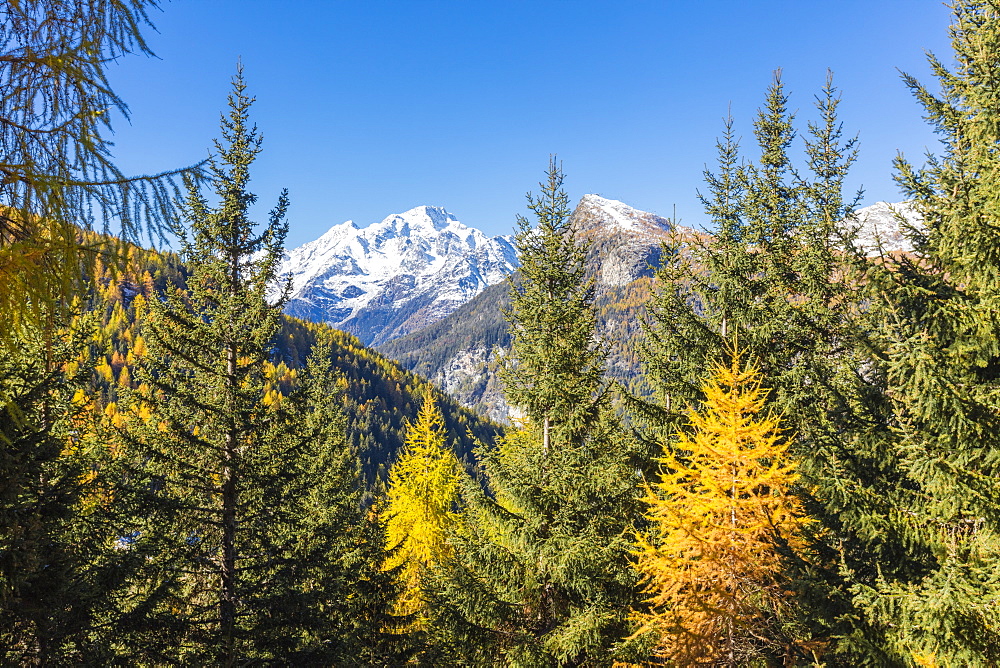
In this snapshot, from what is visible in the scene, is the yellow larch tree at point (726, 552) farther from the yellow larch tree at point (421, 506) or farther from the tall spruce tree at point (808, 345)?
the yellow larch tree at point (421, 506)

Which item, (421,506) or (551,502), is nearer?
(551,502)

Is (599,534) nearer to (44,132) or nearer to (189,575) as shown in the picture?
(189,575)

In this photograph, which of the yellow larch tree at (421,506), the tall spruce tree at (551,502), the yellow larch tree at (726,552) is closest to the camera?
the yellow larch tree at (726,552)

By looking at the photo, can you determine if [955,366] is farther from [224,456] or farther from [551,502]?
[224,456]

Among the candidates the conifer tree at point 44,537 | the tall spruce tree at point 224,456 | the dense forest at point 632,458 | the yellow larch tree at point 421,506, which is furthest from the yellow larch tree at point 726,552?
the yellow larch tree at point 421,506

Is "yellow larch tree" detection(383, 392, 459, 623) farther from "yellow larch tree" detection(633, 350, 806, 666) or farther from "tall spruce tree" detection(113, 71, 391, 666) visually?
"yellow larch tree" detection(633, 350, 806, 666)

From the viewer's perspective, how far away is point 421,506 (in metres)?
21.7

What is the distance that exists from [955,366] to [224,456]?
42.1 feet

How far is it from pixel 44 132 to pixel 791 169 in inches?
577

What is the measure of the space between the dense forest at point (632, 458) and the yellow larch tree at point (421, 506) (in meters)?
6.31

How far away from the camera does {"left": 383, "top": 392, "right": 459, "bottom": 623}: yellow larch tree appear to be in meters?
20.6

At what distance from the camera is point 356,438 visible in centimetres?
14775

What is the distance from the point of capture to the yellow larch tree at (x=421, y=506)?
20641 mm

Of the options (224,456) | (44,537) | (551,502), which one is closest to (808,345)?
(551,502)
